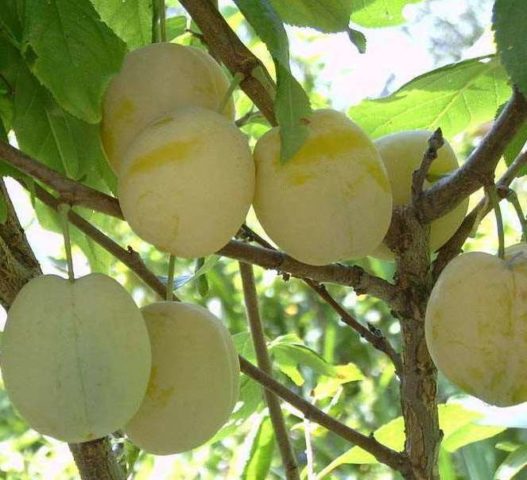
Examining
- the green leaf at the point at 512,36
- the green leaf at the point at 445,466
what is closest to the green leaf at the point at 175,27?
the green leaf at the point at 512,36

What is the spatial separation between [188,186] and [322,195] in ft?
0.27

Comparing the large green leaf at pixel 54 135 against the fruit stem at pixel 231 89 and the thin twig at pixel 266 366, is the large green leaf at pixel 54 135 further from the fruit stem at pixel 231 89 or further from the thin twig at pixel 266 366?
the thin twig at pixel 266 366

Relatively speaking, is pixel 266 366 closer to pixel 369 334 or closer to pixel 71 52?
pixel 369 334

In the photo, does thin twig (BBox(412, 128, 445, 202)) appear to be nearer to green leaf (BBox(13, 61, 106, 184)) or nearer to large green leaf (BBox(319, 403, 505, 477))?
green leaf (BBox(13, 61, 106, 184))

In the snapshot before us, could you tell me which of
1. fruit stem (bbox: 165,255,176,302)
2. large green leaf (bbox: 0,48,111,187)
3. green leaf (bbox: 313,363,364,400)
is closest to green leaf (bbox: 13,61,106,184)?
large green leaf (bbox: 0,48,111,187)

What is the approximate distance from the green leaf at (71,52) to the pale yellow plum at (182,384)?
0.15 m

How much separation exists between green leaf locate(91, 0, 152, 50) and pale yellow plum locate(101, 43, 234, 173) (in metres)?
0.15

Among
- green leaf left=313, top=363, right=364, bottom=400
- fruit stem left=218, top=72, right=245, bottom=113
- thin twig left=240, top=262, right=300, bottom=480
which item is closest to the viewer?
fruit stem left=218, top=72, right=245, bottom=113

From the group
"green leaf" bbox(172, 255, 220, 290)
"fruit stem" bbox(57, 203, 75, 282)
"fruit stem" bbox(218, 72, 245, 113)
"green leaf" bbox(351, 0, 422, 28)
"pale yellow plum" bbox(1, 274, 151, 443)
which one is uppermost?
"green leaf" bbox(351, 0, 422, 28)

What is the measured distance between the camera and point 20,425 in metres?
2.08

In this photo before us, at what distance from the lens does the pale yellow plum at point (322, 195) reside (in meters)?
0.60

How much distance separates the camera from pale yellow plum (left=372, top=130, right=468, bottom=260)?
781 millimetres

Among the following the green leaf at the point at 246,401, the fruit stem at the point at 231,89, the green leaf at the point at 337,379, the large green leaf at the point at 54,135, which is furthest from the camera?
the green leaf at the point at 337,379

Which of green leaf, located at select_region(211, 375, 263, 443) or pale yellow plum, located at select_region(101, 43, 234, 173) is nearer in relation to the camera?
pale yellow plum, located at select_region(101, 43, 234, 173)
